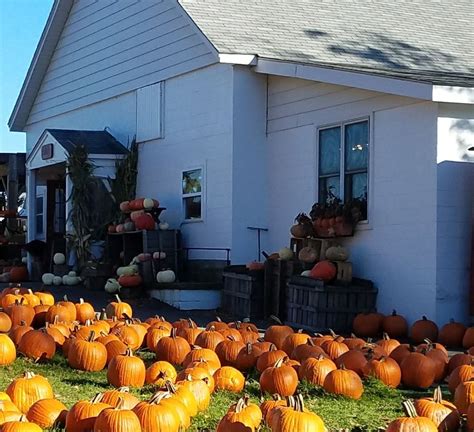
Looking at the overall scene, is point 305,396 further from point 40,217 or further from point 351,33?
point 40,217

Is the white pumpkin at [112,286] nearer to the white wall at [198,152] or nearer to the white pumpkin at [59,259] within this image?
the white wall at [198,152]

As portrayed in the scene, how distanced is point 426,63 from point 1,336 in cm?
929

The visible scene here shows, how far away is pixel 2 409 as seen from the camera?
543 cm

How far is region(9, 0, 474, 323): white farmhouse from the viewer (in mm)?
12367

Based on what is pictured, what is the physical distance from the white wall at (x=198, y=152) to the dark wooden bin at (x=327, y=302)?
9.99 feet

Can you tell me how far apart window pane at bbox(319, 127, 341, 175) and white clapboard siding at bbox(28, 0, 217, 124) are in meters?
2.60

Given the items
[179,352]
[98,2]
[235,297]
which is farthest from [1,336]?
[98,2]

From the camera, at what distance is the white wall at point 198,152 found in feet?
53.0

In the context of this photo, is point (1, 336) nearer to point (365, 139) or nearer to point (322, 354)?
point (322, 354)

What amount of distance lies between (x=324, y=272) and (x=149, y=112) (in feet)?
23.7

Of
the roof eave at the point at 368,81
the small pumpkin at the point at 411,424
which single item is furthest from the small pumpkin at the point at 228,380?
the roof eave at the point at 368,81

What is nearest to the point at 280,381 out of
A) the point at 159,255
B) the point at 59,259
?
the point at 159,255

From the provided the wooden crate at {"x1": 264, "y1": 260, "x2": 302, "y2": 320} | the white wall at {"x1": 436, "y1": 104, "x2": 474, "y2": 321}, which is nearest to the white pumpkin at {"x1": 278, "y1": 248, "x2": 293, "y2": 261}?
the wooden crate at {"x1": 264, "y1": 260, "x2": 302, "y2": 320}

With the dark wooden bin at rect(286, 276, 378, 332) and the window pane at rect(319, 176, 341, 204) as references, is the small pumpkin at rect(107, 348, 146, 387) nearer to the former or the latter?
the dark wooden bin at rect(286, 276, 378, 332)
